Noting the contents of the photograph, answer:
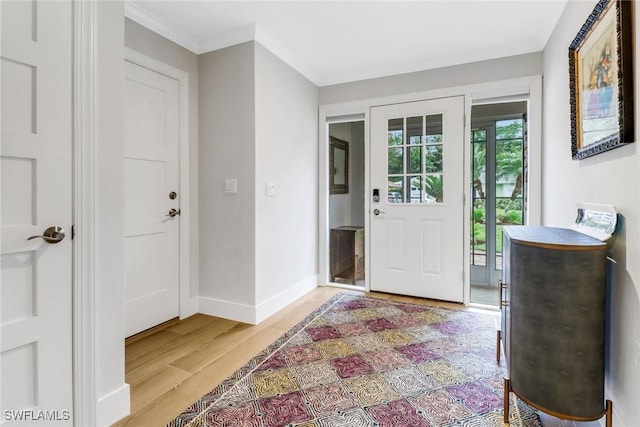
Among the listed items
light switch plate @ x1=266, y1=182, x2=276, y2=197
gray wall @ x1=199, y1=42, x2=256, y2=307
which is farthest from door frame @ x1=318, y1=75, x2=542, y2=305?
gray wall @ x1=199, y1=42, x2=256, y2=307

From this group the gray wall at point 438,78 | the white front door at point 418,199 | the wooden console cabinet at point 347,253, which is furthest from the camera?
the wooden console cabinet at point 347,253

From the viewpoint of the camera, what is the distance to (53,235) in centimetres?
120

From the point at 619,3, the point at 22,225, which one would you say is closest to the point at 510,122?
the point at 619,3

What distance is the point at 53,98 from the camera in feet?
3.97

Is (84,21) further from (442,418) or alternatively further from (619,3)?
(442,418)

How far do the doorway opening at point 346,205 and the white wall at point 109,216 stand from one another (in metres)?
2.59

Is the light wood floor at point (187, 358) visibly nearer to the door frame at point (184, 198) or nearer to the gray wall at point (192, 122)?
the door frame at point (184, 198)

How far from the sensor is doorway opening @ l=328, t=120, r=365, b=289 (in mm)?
4027

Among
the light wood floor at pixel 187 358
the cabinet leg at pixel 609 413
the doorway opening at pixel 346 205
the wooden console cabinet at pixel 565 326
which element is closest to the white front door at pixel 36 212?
the light wood floor at pixel 187 358

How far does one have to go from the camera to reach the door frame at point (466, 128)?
2.64 meters

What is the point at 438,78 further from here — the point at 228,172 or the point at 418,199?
the point at 228,172

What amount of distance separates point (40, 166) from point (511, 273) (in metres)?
1.97

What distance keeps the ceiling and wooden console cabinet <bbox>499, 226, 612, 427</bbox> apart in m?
1.84

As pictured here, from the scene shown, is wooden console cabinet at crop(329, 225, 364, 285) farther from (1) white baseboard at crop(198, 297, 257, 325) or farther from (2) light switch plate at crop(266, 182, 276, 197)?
(1) white baseboard at crop(198, 297, 257, 325)
